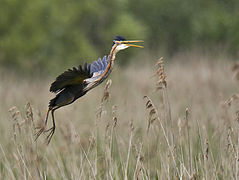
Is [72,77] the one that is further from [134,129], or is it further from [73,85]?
[134,129]

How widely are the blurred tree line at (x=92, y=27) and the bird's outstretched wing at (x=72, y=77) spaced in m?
7.23

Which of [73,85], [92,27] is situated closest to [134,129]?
[73,85]

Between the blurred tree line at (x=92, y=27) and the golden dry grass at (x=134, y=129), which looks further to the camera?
the blurred tree line at (x=92, y=27)

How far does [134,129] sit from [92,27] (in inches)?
456

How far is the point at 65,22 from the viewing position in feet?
37.5

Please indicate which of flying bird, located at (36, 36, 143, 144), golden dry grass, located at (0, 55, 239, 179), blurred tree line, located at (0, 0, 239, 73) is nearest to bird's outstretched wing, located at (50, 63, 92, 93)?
flying bird, located at (36, 36, 143, 144)

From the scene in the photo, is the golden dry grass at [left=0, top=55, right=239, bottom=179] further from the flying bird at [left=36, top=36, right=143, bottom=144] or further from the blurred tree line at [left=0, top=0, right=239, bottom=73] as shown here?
the blurred tree line at [left=0, top=0, right=239, bottom=73]

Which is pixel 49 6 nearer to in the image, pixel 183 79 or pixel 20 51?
pixel 20 51

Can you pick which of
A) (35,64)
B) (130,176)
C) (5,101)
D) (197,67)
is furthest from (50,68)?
(130,176)

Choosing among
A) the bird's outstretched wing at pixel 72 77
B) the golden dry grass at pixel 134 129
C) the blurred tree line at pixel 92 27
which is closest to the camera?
the bird's outstretched wing at pixel 72 77

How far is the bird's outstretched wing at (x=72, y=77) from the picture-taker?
2011mm

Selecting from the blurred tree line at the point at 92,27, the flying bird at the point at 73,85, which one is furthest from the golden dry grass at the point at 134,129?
the blurred tree line at the point at 92,27

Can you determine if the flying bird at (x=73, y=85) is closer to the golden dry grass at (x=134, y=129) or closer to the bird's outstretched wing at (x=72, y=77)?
the bird's outstretched wing at (x=72, y=77)

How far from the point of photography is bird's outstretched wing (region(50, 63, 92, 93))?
2011 millimetres
